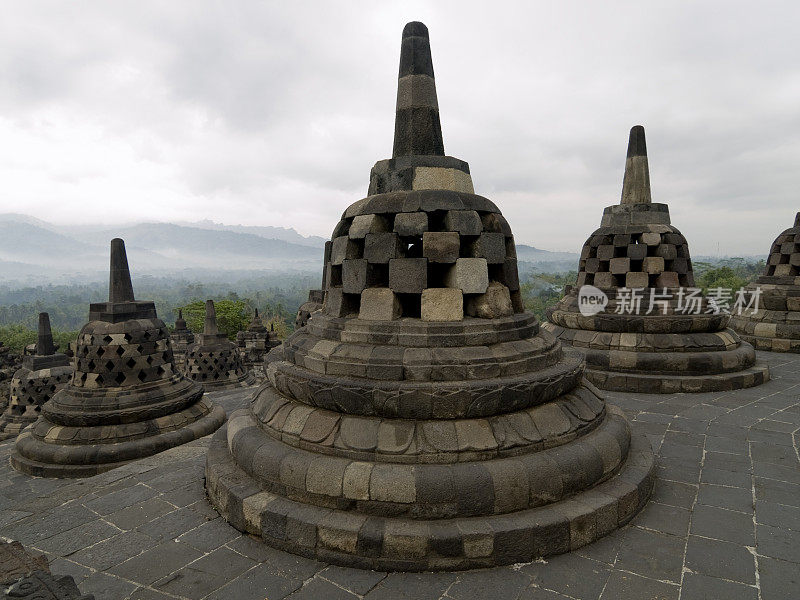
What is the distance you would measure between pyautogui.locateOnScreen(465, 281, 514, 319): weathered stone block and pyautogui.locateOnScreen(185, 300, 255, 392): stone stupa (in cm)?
1226

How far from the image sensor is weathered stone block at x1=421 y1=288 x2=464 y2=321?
4.02 m

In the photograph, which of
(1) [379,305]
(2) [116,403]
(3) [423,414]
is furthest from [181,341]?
(3) [423,414]

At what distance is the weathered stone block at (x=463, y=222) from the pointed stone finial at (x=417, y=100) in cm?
85

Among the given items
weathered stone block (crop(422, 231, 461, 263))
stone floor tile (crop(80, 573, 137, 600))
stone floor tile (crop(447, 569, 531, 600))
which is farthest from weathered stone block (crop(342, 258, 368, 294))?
stone floor tile (crop(80, 573, 137, 600))

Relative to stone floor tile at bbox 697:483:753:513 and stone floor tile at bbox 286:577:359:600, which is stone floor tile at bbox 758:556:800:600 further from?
stone floor tile at bbox 286:577:359:600

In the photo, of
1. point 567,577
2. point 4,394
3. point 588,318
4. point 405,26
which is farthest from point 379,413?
point 4,394

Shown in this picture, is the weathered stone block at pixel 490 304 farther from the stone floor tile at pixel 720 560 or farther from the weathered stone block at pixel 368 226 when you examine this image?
the stone floor tile at pixel 720 560

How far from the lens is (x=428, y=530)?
3070mm

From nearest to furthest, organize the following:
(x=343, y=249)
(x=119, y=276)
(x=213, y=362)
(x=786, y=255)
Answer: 1. (x=343, y=249)
2. (x=119, y=276)
3. (x=786, y=255)
4. (x=213, y=362)

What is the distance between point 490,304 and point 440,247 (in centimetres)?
72

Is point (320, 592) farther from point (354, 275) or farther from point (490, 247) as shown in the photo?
point (490, 247)

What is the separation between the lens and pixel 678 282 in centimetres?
852

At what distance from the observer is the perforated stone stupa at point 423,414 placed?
10.4ft

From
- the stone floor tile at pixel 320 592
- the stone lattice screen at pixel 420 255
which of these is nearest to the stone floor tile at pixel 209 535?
the stone floor tile at pixel 320 592
